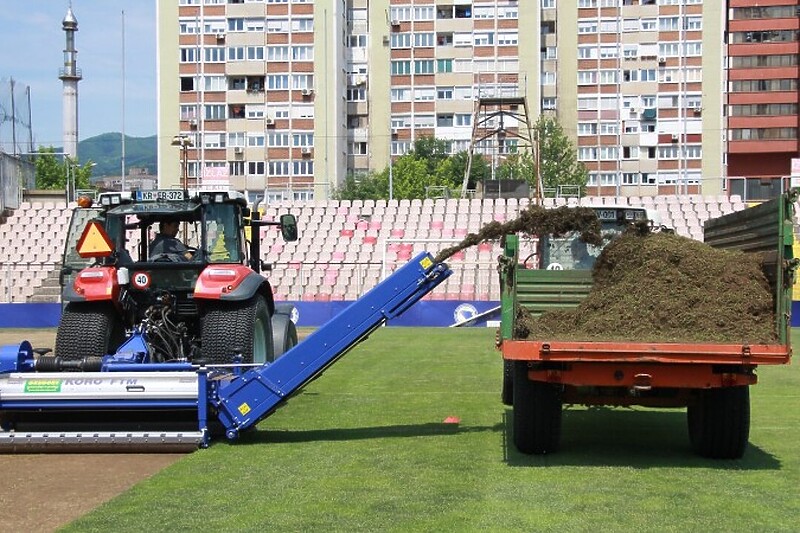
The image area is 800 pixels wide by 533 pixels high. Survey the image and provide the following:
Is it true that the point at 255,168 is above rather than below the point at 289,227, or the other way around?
above

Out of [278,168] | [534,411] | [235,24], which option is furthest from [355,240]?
[235,24]

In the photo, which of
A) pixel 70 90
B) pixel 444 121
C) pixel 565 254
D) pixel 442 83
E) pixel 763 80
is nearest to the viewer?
pixel 565 254

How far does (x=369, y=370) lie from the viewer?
18.8 meters

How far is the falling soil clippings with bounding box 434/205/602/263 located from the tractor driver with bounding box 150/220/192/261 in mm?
3400

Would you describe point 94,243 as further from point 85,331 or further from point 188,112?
point 188,112

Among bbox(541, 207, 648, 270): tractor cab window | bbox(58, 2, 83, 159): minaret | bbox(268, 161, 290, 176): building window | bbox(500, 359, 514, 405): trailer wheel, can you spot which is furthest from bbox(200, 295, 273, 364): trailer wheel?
bbox(58, 2, 83, 159): minaret

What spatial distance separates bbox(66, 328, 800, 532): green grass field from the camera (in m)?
7.40

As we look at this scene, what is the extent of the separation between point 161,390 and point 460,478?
2965mm

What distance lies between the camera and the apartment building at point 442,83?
8112cm

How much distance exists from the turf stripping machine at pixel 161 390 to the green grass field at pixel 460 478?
383 millimetres

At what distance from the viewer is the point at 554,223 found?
10547 millimetres

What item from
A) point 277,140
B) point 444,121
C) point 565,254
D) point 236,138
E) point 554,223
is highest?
point 444,121

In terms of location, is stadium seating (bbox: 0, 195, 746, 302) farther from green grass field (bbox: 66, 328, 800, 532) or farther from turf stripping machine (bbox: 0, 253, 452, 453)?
turf stripping machine (bbox: 0, 253, 452, 453)

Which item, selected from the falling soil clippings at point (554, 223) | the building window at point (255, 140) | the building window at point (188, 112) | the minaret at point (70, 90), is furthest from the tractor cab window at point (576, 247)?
the minaret at point (70, 90)
